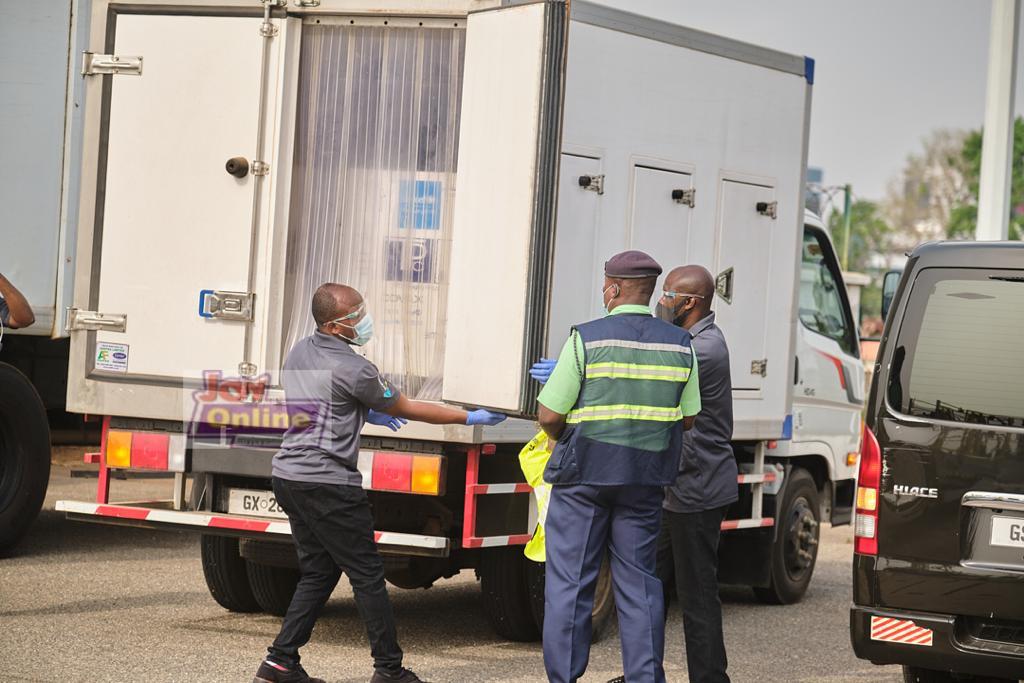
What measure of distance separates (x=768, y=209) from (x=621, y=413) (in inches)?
134

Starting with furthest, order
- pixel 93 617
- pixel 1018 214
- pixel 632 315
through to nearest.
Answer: pixel 1018 214 → pixel 93 617 → pixel 632 315

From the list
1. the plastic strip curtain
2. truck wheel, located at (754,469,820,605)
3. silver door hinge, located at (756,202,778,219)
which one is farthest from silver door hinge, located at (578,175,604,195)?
truck wheel, located at (754,469,820,605)

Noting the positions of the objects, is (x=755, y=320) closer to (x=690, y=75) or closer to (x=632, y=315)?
(x=690, y=75)

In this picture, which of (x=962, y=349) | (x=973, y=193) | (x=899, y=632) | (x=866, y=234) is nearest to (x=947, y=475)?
(x=962, y=349)

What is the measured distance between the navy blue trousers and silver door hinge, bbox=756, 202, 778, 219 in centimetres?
324

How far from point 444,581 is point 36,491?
2.66 metres

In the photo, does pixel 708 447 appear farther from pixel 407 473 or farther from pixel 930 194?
pixel 930 194

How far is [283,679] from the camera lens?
6.12m

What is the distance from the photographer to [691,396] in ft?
19.0

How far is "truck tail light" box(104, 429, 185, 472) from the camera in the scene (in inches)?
287

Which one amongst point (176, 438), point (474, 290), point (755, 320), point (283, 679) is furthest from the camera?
point (755, 320)

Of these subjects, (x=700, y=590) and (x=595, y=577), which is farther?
(x=700, y=590)

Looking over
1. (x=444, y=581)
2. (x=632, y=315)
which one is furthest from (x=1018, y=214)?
(x=632, y=315)

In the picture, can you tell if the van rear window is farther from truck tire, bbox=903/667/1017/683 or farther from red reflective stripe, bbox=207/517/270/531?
red reflective stripe, bbox=207/517/270/531
